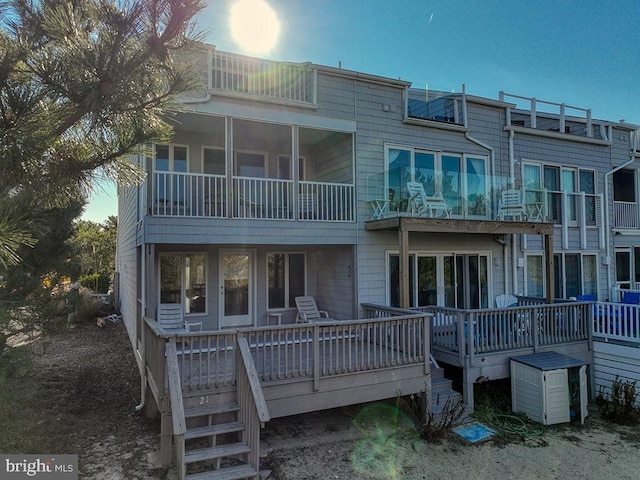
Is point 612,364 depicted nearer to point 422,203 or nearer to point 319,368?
point 422,203

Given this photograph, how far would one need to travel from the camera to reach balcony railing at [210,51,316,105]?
8.02m

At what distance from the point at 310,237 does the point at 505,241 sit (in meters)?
5.74

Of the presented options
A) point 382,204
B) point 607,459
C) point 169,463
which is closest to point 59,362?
point 169,463

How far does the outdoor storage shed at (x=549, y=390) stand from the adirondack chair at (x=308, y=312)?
423cm

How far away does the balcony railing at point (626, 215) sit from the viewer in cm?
1283

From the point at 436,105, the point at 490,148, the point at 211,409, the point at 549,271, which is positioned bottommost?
the point at 211,409

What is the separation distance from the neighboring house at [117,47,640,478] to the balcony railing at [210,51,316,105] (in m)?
0.03

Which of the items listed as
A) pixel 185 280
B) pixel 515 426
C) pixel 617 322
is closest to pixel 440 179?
pixel 617 322

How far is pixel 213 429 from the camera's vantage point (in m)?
4.84

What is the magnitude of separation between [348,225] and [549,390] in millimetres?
4905

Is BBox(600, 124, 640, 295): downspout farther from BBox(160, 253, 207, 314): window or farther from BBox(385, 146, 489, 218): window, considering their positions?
BBox(160, 253, 207, 314): window

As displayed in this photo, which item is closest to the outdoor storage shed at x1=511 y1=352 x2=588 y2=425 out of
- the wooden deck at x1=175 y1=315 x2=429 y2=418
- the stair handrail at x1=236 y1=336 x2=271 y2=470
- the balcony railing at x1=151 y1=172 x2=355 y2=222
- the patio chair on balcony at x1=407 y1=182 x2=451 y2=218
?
the wooden deck at x1=175 y1=315 x2=429 y2=418

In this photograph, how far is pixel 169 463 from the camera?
495cm

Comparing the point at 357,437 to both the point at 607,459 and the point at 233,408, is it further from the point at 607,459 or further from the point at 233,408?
the point at 607,459
